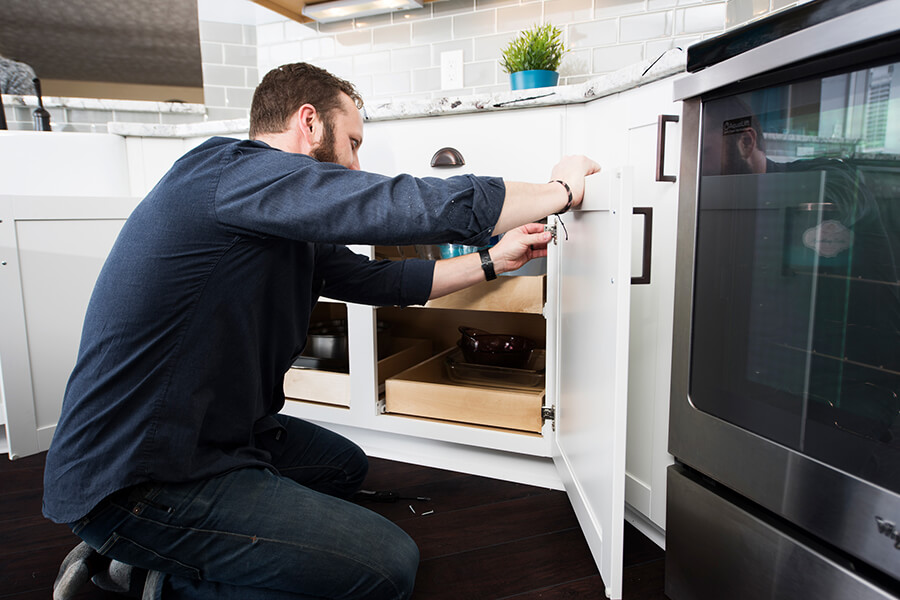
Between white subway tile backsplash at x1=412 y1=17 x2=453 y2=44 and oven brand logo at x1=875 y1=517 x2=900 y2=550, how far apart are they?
2251mm

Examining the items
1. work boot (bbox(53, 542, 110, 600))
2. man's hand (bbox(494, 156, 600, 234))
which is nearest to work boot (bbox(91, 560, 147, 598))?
work boot (bbox(53, 542, 110, 600))

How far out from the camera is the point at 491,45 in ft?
7.64

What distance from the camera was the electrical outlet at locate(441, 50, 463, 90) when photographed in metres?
2.39

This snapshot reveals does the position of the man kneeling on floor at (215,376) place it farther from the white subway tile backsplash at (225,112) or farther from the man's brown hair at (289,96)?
the white subway tile backsplash at (225,112)

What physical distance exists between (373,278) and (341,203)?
0.50 m

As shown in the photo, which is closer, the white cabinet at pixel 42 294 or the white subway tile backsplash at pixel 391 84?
the white cabinet at pixel 42 294

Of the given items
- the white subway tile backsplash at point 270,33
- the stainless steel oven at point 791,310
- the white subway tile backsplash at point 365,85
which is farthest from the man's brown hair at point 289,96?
the white subway tile backsplash at point 270,33

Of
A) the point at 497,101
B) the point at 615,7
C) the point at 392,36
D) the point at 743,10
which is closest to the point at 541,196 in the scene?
the point at 497,101

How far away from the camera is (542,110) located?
150cm

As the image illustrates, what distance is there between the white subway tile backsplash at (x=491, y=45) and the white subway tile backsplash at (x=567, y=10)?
156 mm

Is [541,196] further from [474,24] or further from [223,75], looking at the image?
[223,75]

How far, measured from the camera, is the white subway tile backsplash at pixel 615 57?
2.11m

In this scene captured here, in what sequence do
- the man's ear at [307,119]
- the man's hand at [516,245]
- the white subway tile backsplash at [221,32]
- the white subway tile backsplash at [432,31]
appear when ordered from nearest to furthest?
the man's ear at [307,119], the man's hand at [516,245], the white subway tile backsplash at [432,31], the white subway tile backsplash at [221,32]

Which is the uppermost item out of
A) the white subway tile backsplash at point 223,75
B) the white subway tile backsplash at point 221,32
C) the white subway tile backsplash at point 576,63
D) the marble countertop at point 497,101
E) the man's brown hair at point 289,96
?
the white subway tile backsplash at point 221,32
